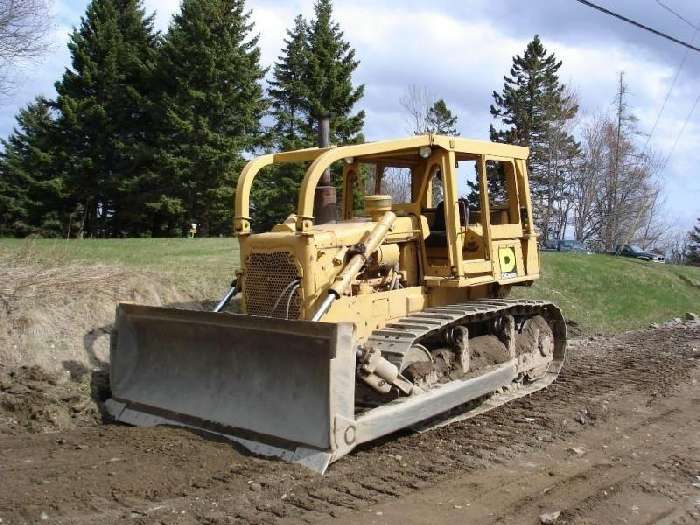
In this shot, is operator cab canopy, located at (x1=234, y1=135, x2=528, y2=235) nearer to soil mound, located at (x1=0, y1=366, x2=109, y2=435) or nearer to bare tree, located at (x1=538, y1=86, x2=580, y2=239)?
soil mound, located at (x1=0, y1=366, x2=109, y2=435)

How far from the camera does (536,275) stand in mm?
8531

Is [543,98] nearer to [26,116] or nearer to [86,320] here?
[26,116]

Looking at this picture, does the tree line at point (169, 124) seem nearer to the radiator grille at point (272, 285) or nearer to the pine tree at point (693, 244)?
the radiator grille at point (272, 285)

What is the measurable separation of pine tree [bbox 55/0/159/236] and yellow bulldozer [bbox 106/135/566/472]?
25733mm

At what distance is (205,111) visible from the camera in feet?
103

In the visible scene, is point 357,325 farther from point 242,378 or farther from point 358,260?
point 242,378

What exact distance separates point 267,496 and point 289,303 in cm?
208

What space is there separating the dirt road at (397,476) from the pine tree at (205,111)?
2481 centimetres

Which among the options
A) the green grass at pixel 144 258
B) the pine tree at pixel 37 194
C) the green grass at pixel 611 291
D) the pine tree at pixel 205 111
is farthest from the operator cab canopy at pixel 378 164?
the pine tree at pixel 37 194

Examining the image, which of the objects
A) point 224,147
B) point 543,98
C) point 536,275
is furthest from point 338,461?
point 543,98

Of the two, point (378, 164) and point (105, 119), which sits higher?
point (105, 119)

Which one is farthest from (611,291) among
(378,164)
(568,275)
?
(378,164)

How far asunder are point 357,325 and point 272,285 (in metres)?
0.89

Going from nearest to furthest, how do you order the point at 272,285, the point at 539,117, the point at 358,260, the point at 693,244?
the point at 358,260 → the point at 272,285 → the point at 539,117 → the point at 693,244
